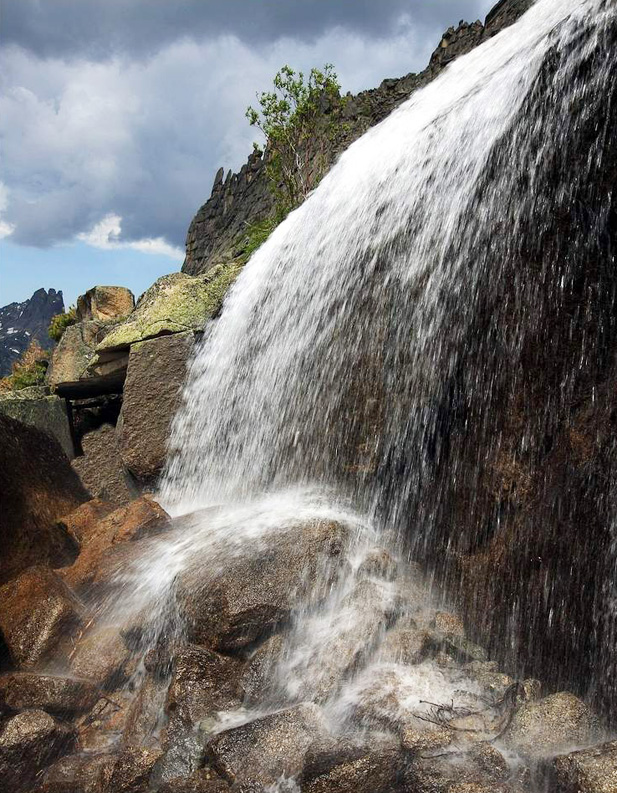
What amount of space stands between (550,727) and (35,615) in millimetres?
5436

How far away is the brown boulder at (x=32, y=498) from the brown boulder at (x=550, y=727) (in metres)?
6.19

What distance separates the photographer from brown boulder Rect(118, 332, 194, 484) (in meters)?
12.2

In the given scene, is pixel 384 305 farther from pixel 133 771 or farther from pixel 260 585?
pixel 133 771

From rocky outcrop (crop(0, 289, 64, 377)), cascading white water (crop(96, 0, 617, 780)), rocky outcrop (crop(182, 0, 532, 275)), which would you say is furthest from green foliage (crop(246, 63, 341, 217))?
rocky outcrop (crop(0, 289, 64, 377))

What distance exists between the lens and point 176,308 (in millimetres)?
13602

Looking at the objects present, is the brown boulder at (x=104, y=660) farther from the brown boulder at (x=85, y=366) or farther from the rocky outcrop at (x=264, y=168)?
the rocky outcrop at (x=264, y=168)

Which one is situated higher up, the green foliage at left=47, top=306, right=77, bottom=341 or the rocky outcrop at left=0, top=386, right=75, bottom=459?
the green foliage at left=47, top=306, right=77, bottom=341

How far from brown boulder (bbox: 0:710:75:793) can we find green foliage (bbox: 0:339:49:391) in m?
15.8

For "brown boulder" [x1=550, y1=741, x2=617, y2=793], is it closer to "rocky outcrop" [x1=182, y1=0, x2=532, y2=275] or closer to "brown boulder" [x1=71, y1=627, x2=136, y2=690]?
"brown boulder" [x1=71, y1=627, x2=136, y2=690]

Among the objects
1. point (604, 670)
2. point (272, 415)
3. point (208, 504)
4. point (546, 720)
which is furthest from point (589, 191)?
point (208, 504)

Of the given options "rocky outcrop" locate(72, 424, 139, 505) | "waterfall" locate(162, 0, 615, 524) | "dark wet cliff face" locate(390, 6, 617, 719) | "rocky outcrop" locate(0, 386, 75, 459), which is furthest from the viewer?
"rocky outcrop" locate(72, 424, 139, 505)

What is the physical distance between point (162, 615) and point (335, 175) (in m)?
10.1

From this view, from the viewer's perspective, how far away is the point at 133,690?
6184mm

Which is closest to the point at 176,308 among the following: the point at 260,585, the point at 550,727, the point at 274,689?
the point at 260,585
